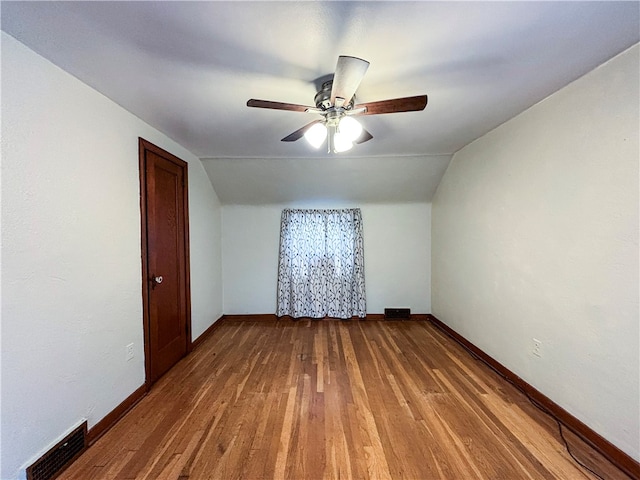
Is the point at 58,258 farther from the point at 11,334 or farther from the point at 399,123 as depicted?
the point at 399,123

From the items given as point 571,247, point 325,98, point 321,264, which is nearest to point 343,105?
point 325,98

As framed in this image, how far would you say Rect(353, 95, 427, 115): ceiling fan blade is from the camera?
150 cm

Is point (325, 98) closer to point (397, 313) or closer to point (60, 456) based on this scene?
point (60, 456)

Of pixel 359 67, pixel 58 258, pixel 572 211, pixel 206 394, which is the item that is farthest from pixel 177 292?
pixel 572 211

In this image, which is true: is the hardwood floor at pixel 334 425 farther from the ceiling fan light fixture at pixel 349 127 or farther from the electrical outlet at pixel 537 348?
the ceiling fan light fixture at pixel 349 127

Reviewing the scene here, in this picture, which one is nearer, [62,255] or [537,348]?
[62,255]

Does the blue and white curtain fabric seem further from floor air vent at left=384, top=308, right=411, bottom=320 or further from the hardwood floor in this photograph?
the hardwood floor

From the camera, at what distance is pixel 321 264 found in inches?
167

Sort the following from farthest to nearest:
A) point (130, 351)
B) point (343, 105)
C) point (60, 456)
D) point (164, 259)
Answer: point (164, 259) → point (130, 351) → point (343, 105) → point (60, 456)

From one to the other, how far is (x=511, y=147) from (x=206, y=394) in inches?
133

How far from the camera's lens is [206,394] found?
7.48ft

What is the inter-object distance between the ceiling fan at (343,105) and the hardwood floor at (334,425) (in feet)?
6.51

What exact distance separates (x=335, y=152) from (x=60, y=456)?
8.28ft

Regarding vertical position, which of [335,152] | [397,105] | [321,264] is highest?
[397,105]
